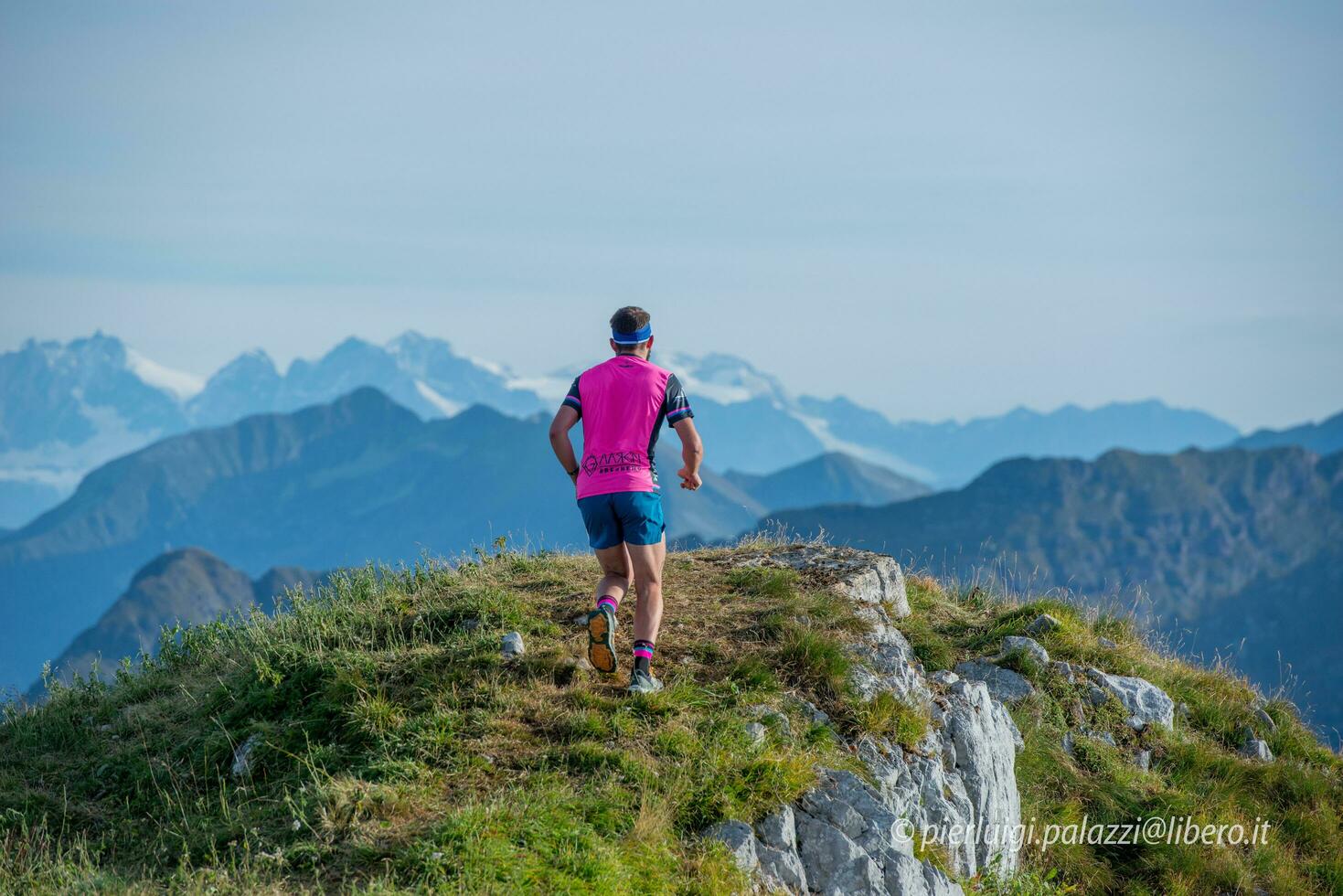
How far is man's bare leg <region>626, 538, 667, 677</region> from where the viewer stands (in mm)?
9617

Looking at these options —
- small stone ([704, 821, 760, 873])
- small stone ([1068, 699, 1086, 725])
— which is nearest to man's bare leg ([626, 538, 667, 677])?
small stone ([704, 821, 760, 873])

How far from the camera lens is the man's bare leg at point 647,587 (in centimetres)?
962

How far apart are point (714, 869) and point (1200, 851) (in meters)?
6.44

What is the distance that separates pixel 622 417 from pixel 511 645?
8.29ft

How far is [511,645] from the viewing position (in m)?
10.2

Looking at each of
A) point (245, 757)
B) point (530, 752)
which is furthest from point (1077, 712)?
point (245, 757)

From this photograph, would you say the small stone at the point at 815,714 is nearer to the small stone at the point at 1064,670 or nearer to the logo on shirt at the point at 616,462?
the logo on shirt at the point at 616,462

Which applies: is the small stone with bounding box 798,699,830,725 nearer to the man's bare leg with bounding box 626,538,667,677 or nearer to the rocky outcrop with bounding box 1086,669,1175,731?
the man's bare leg with bounding box 626,538,667,677

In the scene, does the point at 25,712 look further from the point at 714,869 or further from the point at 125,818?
the point at 714,869

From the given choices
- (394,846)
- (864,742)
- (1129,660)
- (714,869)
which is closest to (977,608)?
(1129,660)

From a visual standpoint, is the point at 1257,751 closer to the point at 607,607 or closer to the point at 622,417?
the point at 607,607

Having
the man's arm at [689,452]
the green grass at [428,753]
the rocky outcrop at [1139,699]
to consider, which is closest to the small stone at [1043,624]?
the rocky outcrop at [1139,699]

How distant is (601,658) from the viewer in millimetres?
9562

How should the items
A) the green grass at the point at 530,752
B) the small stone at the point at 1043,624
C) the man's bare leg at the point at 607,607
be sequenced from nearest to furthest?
1. the green grass at the point at 530,752
2. the man's bare leg at the point at 607,607
3. the small stone at the point at 1043,624
